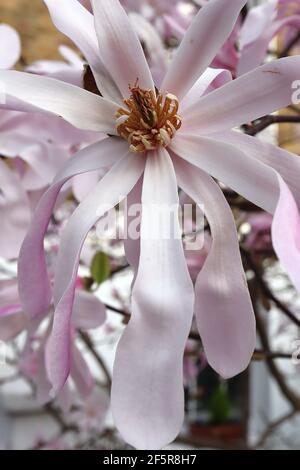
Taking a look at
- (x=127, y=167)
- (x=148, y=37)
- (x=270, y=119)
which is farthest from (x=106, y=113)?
(x=148, y=37)

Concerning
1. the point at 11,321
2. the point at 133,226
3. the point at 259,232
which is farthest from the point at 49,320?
the point at 259,232

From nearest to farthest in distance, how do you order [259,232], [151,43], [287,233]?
[287,233] → [151,43] → [259,232]

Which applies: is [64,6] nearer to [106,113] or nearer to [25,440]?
[106,113]

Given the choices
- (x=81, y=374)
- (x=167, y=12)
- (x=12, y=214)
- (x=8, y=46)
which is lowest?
(x=81, y=374)

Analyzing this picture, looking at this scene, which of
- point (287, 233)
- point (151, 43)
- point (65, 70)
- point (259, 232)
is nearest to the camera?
point (287, 233)

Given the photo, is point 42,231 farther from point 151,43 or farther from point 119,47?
point 151,43

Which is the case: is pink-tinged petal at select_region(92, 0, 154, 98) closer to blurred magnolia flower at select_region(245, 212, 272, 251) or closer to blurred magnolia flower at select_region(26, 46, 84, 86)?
blurred magnolia flower at select_region(26, 46, 84, 86)
